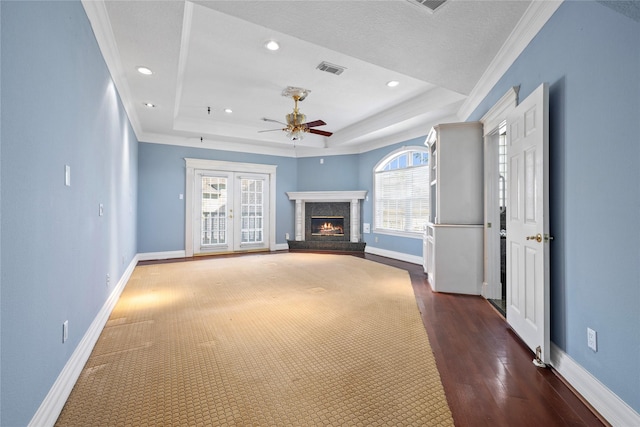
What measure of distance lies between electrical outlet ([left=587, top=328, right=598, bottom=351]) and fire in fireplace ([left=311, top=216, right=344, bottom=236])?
6.39m

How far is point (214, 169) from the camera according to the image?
289 inches

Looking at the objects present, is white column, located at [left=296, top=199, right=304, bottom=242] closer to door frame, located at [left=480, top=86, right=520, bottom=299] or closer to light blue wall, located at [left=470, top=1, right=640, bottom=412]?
door frame, located at [left=480, top=86, right=520, bottom=299]

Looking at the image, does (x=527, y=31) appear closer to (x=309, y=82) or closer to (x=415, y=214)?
(x=309, y=82)

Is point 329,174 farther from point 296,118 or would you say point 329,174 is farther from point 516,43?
point 516,43

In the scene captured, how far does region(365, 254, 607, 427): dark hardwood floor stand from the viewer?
1640 millimetres

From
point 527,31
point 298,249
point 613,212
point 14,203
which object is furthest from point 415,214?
point 14,203

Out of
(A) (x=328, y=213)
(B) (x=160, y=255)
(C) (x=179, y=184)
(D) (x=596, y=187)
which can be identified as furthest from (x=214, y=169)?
(D) (x=596, y=187)

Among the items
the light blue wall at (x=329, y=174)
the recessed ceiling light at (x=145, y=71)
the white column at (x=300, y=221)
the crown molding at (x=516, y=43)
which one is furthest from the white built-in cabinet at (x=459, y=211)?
the white column at (x=300, y=221)

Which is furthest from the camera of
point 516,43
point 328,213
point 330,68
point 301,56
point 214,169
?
point 328,213

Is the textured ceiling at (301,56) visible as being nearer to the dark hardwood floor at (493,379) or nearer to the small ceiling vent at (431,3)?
the small ceiling vent at (431,3)

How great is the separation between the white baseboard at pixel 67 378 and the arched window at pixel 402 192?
16.7ft

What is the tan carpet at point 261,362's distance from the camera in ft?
5.38

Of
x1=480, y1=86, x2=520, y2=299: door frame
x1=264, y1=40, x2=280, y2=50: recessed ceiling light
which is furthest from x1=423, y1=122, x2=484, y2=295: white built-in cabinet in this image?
x1=264, y1=40, x2=280, y2=50: recessed ceiling light

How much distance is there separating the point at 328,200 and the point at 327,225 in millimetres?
678
